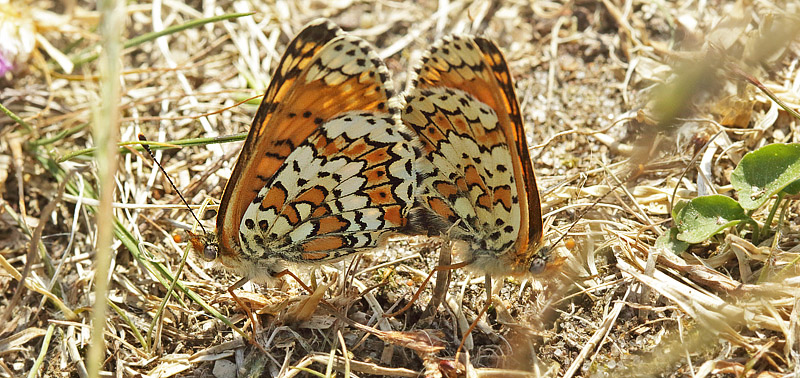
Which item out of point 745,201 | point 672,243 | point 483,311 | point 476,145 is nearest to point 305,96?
point 476,145

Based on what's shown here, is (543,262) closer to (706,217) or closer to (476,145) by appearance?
(476,145)

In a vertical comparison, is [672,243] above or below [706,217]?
below

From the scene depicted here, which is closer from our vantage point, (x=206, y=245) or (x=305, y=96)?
(x=305, y=96)

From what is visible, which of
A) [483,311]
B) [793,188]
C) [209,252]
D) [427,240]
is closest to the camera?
[793,188]

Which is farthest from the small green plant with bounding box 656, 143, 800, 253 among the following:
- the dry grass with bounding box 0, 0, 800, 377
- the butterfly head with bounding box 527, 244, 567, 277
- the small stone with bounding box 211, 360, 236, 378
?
the small stone with bounding box 211, 360, 236, 378

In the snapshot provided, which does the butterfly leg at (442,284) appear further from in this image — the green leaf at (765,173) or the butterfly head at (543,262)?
the green leaf at (765,173)

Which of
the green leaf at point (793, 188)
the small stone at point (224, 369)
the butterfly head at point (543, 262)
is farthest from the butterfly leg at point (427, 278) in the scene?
the green leaf at point (793, 188)

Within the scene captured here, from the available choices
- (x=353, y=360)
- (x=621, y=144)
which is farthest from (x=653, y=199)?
(x=353, y=360)
